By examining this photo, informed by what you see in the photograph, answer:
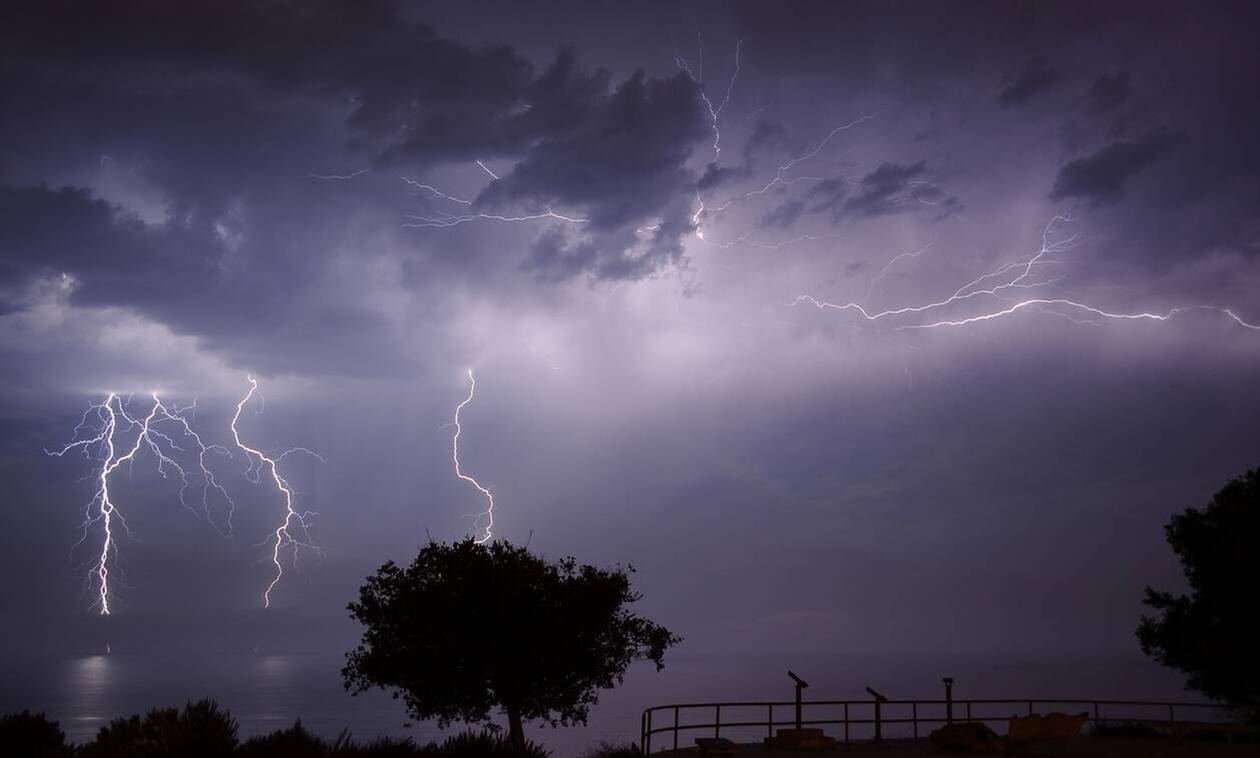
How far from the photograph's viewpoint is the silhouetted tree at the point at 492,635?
1967 cm

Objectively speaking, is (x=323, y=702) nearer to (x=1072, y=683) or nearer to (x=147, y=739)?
(x=1072, y=683)

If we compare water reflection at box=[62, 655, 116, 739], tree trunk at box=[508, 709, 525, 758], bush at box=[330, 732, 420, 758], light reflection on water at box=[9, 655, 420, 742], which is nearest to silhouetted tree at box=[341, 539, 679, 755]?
tree trunk at box=[508, 709, 525, 758]

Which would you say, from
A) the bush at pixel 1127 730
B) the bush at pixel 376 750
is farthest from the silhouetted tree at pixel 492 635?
the bush at pixel 1127 730

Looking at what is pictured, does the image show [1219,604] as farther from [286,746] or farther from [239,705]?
[239,705]

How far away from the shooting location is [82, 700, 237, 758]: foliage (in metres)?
11.6

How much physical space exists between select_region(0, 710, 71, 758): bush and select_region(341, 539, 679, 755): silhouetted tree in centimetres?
694

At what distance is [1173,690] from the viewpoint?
15425 cm

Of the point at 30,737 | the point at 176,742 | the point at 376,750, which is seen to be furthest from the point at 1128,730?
the point at 30,737

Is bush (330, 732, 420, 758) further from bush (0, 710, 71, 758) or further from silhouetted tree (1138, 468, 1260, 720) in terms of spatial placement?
silhouetted tree (1138, 468, 1260, 720)

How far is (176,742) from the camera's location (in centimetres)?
1202

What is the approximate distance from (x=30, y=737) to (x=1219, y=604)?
24.3 metres

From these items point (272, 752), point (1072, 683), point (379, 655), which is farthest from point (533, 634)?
point (1072, 683)

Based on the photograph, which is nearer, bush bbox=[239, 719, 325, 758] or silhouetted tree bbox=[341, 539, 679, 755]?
bush bbox=[239, 719, 325, 758]

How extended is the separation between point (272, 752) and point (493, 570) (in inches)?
323
